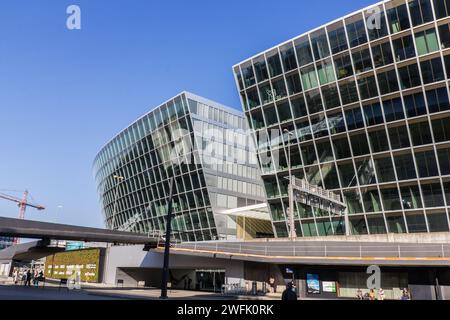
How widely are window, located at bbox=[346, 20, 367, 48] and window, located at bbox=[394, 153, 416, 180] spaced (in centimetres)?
1234

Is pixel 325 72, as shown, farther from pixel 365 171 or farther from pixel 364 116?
pixel 365 171

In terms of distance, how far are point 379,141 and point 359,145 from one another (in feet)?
6.99

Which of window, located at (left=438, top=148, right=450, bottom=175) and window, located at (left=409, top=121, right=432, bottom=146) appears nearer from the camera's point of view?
window, located at (left=438, top=148, right=450, bottom=175)

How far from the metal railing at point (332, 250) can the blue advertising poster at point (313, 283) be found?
2094 millimetres

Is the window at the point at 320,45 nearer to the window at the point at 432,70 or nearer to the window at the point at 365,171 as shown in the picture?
the window at the point at 432,70

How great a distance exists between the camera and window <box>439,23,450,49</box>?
39375mm

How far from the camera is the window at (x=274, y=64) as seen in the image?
165ft

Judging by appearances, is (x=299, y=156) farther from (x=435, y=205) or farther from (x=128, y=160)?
(x=128, y=160)

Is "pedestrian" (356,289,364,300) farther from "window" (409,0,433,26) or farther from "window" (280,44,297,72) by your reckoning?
"window" (280,44,297,72)

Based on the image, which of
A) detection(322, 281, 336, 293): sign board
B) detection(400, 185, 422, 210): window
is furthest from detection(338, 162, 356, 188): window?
detection(322, 281, 336, 293): sign board

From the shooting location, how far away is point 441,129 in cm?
4109

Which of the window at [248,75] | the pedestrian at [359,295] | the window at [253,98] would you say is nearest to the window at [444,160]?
the pedestrian at [359,295]

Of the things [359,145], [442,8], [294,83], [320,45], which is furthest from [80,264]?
[442,8]
